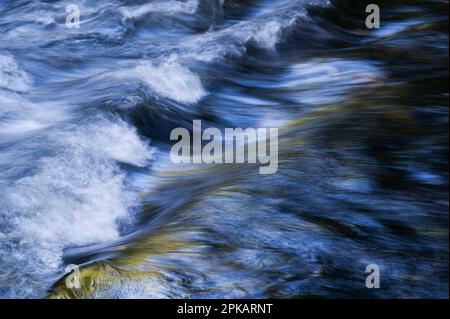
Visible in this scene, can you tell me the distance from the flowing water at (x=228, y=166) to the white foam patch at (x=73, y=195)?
14 millimetres

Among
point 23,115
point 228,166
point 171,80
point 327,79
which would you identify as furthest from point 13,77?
point 228,166

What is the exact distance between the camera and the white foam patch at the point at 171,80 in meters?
7.97

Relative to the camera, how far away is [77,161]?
6070 millimetres

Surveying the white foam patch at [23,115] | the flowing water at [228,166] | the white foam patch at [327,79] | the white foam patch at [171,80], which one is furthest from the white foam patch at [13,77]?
the white foam patch at [327,79]

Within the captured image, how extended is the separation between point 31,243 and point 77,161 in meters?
1.23

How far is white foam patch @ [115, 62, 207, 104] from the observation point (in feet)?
26.2

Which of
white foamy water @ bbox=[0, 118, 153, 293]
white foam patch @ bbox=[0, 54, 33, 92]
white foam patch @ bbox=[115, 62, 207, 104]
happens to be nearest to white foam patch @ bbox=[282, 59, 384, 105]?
white foam patch @ bbox=[115, 62, 207, 104]

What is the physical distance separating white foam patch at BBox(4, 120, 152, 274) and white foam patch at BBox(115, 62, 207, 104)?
4.06 ft

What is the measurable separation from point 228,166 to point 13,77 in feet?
11.5

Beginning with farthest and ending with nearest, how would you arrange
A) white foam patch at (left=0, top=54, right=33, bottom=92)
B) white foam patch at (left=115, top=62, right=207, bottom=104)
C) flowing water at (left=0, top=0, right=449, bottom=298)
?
white foam patch at (left=0, top=54, right=33, bottom=92), white foam patch at (left=115, top=62, right=207, bottom=104), flowing water at (left=0, top=0, right=449, bottom=298)

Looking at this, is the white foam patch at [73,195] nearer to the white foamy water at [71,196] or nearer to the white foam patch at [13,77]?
the white foamy water at [71,196]

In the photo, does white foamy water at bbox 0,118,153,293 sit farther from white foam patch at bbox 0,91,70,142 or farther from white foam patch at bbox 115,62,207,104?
white foam patch at bbox 115,62,207,104

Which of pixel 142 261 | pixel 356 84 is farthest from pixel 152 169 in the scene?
pixel 356 84
